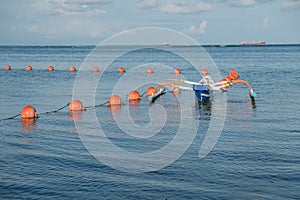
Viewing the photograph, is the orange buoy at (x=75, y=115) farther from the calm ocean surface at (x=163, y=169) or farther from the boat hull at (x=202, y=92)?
the boat hull at (x=202, y=92)

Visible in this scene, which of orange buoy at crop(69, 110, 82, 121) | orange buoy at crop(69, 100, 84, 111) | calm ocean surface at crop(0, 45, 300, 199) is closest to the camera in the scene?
calm ocean surface at crop(0, 45, 300, 199)

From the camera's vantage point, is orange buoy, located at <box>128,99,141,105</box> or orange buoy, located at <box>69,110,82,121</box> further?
orange buoy, located at <box>128,99,141,105</box>

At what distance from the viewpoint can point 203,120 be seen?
26391 millimetres

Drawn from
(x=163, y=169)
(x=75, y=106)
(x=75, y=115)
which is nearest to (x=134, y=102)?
(x=75, y=106)

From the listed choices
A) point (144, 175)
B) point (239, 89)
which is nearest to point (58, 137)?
point (144, 175)

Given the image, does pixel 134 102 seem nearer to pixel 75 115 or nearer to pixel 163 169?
pixel 75 115

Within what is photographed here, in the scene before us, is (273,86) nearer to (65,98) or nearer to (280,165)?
(65,98)

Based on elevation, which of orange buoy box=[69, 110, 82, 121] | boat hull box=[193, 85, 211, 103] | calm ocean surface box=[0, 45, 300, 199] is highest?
boat hull box=[193, 85, 211, 103]

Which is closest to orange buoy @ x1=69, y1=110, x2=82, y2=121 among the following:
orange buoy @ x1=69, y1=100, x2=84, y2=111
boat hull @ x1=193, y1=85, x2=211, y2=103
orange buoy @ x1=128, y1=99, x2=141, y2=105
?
orange buoy @ x1=69, y1=100, x2=84, y2=111

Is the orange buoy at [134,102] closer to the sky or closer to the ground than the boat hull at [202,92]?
closer to the ground

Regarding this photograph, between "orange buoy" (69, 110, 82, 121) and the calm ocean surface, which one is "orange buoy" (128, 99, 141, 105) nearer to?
the calm ocean surface

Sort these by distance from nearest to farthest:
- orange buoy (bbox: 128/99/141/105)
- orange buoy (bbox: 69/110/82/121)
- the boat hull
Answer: orange buoy (bbox: 69/110/82/121), the boat hull, orange buoy (bbox: 128/99/141/105)

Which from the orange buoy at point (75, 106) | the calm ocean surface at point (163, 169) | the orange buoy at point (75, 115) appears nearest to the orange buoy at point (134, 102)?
the calm ocean surface at point (163, 169)

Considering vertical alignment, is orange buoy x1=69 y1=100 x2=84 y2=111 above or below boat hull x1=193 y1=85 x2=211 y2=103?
below
